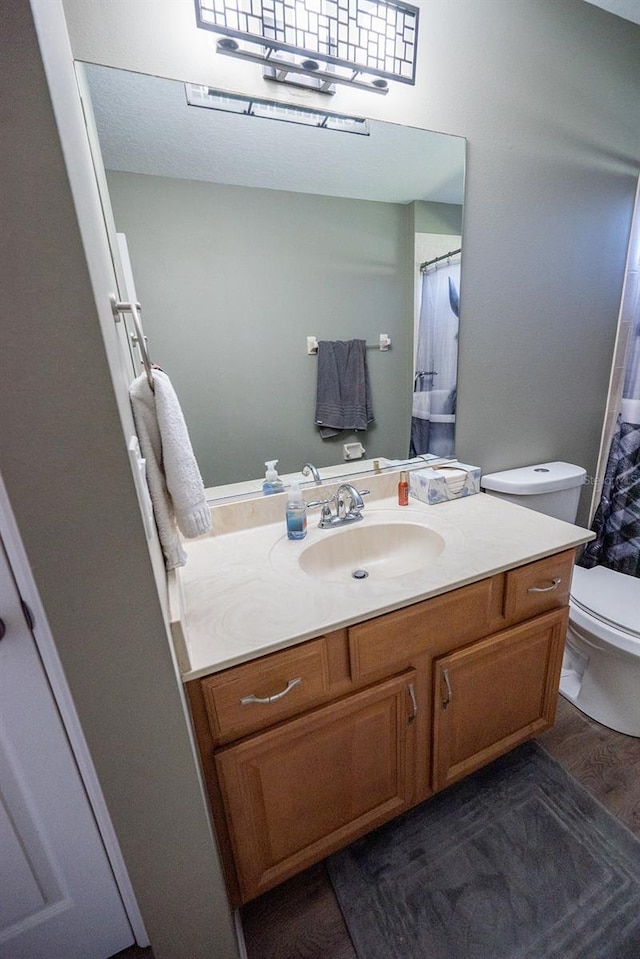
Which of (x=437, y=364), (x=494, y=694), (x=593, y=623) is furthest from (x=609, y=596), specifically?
(x=437, y=364)

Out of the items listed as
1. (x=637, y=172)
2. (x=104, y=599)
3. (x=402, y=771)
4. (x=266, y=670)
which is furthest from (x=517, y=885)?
(x=637, y=172)

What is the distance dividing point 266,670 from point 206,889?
1.51ft

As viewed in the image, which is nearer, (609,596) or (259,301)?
(259,301)

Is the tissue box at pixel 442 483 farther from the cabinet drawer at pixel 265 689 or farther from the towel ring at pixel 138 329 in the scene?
the towel ring at pixel 138 329

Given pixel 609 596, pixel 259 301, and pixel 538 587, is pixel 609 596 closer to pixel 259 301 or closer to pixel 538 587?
pixel 538 587

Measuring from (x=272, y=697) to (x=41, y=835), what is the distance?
0.56 metres

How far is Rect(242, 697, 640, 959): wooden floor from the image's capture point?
94 cm

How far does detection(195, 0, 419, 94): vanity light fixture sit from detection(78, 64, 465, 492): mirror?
0.38 ft

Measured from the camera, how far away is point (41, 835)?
2.59 feet

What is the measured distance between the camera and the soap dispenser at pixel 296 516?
1.16 m

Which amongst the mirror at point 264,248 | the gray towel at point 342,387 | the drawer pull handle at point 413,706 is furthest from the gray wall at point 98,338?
the drawer pull handle at point 413,706

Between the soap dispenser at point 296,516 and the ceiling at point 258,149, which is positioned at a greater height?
the ceiling at point 258,149

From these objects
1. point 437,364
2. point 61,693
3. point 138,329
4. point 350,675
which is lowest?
point 350,675

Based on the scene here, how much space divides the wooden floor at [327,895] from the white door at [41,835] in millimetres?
183
